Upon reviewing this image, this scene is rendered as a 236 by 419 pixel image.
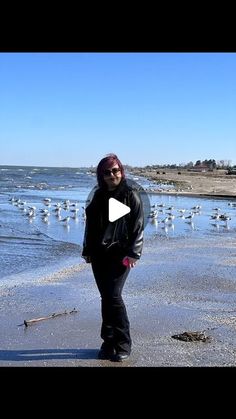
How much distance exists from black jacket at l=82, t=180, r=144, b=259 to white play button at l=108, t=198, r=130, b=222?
0.03 metres

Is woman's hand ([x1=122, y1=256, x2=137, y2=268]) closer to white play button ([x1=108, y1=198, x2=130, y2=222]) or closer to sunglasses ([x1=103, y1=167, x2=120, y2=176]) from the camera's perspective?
white play button ([x1=108, y1=198, x2=130, y2=222])

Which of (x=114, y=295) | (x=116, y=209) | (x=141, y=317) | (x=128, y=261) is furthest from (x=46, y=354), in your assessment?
(x=141, y=317)

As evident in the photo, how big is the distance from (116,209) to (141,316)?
200 centimetres

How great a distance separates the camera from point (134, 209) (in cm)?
409

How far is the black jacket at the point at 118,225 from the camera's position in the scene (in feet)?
13.4

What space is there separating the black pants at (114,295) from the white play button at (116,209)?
0.33 metres

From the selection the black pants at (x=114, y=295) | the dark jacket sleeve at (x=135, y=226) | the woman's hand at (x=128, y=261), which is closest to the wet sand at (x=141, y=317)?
the black pants at (x=114, y=295)

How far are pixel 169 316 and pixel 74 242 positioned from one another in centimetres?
743

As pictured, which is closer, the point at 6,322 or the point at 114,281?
the point at 114,281

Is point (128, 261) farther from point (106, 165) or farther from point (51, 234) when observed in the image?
point (51, 234)

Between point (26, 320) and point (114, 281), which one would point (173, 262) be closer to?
point (26, 320)
